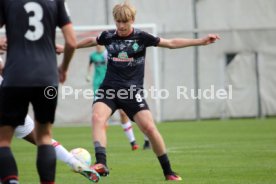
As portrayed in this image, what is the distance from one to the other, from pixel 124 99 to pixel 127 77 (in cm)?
31

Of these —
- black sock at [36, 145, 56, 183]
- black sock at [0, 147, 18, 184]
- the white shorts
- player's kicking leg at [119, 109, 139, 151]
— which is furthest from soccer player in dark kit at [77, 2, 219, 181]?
player's kicking leg at [119, 109, 139, 151]

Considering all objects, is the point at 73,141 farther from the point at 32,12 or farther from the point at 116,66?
the point at 32,12

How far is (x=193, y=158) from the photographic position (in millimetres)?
11719

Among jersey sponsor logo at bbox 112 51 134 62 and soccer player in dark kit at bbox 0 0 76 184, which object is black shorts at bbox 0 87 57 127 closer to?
soccer player in dark kit at bbox 0 0 76 184

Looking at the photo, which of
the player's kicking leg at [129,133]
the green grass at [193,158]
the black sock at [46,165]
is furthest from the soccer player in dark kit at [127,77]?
the player's kicking leg at [129,133]

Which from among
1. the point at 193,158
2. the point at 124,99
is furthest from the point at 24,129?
the point at 193,158

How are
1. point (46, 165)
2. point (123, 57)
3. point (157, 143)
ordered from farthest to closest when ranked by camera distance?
point (123, 57), point (157, 143), point (46, 165)

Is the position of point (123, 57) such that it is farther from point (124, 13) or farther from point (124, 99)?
point (124, 13)

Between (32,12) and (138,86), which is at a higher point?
(32,12)

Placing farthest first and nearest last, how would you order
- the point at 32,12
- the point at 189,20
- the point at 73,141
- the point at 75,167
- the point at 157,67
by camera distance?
the point at 189,20
the point at 157,67
the point at 73,141
the point at 75,167
the point at 32,12

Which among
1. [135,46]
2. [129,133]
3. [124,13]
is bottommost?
[129,133]

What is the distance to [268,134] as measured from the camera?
55.6 ft

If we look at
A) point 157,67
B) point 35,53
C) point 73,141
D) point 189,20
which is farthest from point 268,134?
point 35,53

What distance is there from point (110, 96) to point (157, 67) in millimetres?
14335
